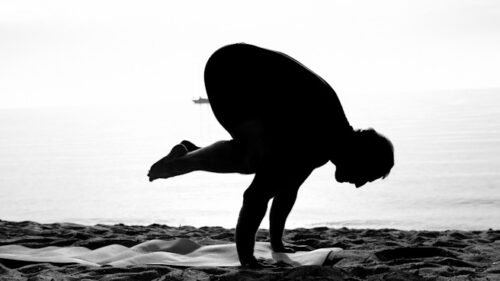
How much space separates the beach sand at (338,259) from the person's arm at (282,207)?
0.80ft

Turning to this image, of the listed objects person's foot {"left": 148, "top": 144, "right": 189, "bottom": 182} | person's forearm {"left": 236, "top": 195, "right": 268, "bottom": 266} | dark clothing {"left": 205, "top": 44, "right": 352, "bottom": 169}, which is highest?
dark clothing {"left": 205, "top": 44, "right": 352, "bottom": 169}

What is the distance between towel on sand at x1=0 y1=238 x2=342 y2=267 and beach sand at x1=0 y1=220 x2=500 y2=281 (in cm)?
12

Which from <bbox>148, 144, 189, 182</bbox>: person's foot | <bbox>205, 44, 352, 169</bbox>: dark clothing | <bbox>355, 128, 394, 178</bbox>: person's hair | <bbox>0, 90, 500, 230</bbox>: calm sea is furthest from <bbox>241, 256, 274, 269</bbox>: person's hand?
<bbox>0, 90, 500, 230</bbox>: calm sea

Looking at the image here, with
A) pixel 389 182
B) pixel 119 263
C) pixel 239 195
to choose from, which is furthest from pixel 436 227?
pixel 119 263

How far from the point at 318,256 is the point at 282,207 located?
14.2 inches

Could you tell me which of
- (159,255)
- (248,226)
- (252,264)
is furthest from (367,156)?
(159,255)

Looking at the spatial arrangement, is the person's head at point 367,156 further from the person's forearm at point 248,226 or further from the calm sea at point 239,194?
the calm sea at point 239,194

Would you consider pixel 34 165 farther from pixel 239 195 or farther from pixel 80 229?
pixel 80 229

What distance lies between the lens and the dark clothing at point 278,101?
3314 millimetres

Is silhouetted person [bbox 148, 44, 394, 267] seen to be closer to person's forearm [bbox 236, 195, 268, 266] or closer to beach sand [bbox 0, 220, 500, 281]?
person's forearm [bbox 236, 195, 268, 266]

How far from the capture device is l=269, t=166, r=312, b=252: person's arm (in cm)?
344

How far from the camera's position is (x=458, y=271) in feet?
10.1

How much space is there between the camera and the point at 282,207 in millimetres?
3691

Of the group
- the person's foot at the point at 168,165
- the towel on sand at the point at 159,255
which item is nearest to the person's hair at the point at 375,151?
the towel on sand at the point at 159,255
